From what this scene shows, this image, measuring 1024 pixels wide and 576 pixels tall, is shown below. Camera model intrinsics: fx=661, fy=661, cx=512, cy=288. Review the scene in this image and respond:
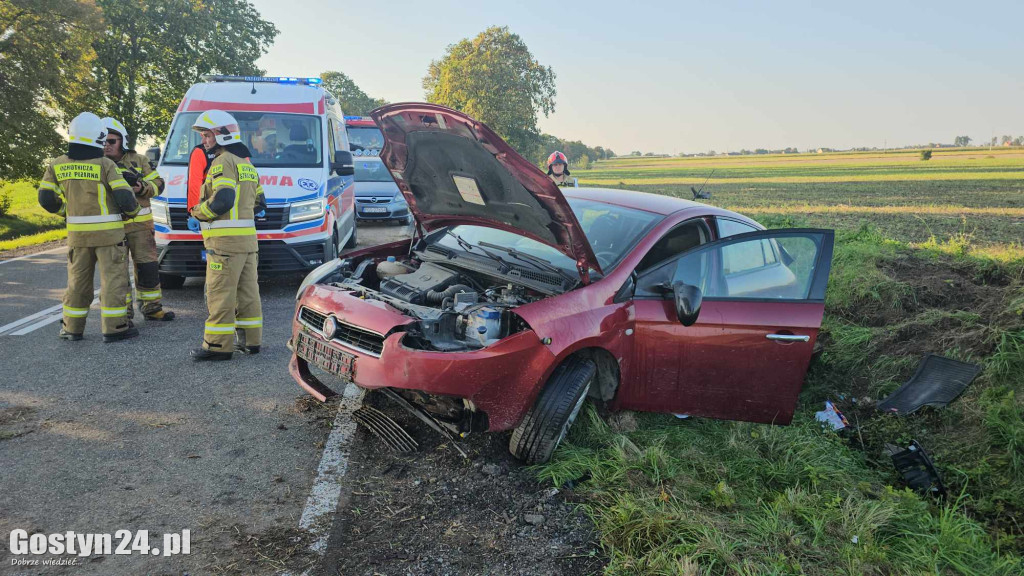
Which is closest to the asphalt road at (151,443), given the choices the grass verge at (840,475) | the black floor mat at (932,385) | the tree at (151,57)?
the grass verge at (840,475)

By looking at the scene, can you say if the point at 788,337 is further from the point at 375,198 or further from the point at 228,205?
the point at 375,198

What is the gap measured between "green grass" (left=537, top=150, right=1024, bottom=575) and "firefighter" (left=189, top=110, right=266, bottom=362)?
3198mm

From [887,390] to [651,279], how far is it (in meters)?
2.56

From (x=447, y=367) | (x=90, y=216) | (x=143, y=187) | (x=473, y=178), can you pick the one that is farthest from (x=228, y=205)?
(x=447, y=367)

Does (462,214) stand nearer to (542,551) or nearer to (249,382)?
(249,382)

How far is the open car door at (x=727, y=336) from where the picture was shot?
154 inches

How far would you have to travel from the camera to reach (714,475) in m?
3.54

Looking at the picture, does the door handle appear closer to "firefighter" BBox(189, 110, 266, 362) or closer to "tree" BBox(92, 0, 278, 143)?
"firefighter" BBox(189, 110, 266, 362)

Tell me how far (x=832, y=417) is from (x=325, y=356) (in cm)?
345

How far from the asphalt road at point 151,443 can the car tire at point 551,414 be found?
3.78 feet

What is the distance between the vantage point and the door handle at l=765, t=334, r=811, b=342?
13.0 ft

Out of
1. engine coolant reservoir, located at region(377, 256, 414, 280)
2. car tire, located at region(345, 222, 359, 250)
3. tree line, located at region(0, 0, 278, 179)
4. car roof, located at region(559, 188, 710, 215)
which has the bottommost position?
car tire, located at region(345, 222, 359, 250)

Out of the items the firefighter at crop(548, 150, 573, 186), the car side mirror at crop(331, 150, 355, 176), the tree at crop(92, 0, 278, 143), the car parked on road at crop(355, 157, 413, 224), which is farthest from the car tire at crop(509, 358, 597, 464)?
the tree at crop(92, 0, 278, 143)

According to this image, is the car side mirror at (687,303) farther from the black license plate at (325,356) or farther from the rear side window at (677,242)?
the black license plate at (325,356)
